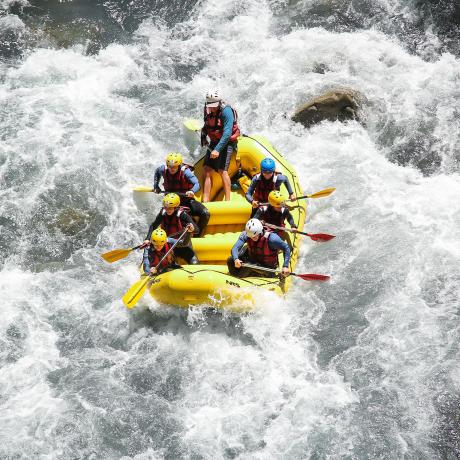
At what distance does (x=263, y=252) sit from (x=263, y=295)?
0.51 metres

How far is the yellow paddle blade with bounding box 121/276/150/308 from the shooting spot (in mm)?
8023

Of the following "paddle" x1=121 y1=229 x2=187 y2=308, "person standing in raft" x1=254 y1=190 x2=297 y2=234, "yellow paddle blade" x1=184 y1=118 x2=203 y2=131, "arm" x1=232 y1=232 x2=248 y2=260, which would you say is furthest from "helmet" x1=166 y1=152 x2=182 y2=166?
"yellow paddle blade" x1=184 y1=118 x2=203 y2=131

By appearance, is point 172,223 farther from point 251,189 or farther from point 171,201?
point 251,189

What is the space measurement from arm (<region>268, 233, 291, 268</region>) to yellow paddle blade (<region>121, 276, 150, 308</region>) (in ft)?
5.09

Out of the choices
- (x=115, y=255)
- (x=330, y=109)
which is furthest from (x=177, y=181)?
(x=330, y=109)

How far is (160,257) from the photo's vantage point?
8.19m

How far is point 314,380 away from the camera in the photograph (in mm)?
7770

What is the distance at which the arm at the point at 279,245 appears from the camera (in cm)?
791

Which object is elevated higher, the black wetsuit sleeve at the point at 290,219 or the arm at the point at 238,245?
the black wetsuit sleeve at the point at 290,219

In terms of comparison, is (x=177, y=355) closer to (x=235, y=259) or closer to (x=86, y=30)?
(x=235, y=259)

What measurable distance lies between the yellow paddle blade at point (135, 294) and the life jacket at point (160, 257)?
0.21 meters

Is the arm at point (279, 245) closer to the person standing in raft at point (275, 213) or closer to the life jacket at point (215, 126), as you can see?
the person standing in raft at point (275, 213)

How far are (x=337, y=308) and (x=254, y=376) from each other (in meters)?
1.48

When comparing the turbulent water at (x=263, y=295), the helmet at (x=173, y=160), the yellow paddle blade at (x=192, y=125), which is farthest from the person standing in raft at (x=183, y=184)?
the yellow paddle blade at (x=192, y=125)
